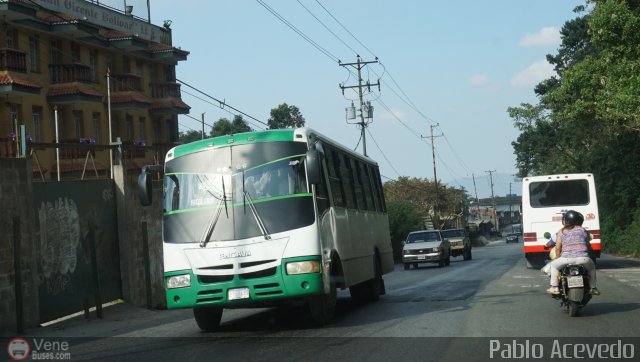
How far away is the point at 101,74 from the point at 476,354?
34.7 meters

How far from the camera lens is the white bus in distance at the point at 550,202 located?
2495 centimetres

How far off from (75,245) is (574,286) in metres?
8.92

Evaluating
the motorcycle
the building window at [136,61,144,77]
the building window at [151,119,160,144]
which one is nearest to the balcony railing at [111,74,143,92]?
the building window at [136,61,144,77]

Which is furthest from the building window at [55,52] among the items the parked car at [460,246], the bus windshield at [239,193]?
the bus windshield at [239,193]

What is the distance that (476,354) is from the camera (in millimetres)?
8852

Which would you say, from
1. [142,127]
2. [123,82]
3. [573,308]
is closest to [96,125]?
[123,82]

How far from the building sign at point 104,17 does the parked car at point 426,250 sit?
59.8 ft

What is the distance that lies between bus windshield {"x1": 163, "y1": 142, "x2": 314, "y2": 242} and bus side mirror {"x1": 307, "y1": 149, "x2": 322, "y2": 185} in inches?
13.9

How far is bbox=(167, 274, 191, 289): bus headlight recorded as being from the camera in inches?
452

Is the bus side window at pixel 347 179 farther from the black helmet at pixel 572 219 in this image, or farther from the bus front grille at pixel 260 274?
the black helmet at pixel 572 219

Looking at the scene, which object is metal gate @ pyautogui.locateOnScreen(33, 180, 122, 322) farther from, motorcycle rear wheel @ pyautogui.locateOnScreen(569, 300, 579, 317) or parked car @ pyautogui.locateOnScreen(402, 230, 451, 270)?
parked car @ pyautogui.locateOnScreen(402, 230, 451, 270)

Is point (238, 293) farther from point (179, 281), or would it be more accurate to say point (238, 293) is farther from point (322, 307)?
point (322, 307)

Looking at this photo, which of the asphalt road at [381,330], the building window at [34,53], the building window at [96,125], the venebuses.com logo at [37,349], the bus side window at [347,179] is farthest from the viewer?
the building window at [96,125]

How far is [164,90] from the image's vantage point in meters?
45.3
